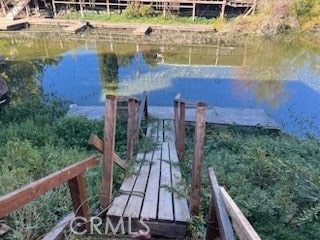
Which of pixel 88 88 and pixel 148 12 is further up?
pixel 148 12

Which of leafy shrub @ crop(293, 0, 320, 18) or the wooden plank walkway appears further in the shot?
leafy shrub @ crop(293, 0, 320, 18)

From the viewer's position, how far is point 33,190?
1.40 m

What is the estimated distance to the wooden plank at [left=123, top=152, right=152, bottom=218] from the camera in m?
2.39

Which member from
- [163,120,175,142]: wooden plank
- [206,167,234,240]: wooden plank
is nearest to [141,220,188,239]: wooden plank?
[206,167,234,240]: wooden plank

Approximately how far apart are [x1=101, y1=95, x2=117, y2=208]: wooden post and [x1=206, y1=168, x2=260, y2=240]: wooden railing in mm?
835

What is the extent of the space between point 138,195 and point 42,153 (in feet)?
7.49

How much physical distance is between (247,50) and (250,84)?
5.41m

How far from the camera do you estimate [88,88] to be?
9641 mm

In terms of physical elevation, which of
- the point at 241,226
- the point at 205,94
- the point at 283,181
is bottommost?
the point at 205,94

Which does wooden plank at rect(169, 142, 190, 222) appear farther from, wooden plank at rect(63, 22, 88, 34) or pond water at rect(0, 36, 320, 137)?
wooden plank at rect(63, 22, 88, 34)

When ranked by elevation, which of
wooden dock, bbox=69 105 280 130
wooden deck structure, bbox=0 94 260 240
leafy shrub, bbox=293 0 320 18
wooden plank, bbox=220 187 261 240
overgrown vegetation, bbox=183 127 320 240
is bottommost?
wooden dock, bbox=69 105 280 130

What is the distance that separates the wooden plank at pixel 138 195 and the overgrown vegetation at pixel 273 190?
1.65 feet

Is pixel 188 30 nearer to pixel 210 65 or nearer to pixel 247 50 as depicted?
pixel 247 50

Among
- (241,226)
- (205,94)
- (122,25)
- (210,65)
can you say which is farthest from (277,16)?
(241,226)
